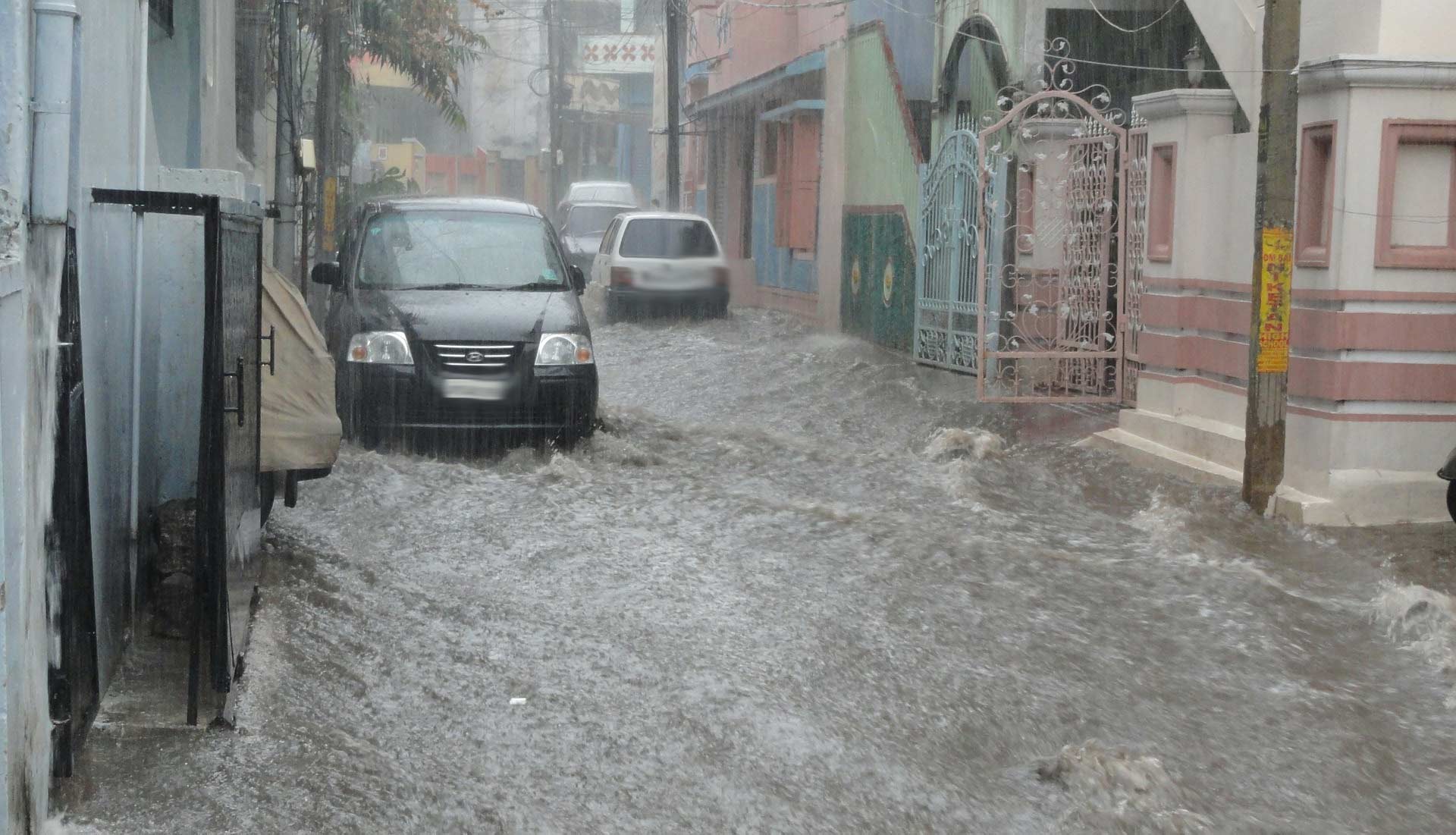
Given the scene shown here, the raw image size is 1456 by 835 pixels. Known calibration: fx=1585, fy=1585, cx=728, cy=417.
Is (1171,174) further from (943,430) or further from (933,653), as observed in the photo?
(933,653)

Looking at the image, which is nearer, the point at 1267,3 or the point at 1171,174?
the point at 1267,3

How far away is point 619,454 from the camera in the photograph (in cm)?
1051

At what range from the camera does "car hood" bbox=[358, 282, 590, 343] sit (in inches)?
390

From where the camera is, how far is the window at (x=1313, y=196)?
8.62 m

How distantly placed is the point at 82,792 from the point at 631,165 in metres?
49.8

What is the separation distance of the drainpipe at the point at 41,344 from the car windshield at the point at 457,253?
674 cm

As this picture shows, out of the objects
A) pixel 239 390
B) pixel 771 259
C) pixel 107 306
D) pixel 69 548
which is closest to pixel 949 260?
pixel 771 259

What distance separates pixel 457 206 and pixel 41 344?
7767 millimetres

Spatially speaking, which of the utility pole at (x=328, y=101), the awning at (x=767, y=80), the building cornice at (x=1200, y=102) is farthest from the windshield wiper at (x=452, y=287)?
the awning at (x=767, y=80)

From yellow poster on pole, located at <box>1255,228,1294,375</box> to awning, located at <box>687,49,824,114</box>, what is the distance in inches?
520

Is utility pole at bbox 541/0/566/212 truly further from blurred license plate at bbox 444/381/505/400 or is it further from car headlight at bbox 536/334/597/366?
blurred license plate at bbox 444/381/505/400

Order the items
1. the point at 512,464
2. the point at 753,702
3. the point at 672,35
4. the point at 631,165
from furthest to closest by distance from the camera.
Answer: the point at 631,165, the point at 672,35, the point at 512,464, the point at 753,702

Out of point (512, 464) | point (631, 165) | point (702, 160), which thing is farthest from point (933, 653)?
point (631, 165)

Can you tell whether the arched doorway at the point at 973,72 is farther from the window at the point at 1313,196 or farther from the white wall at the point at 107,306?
the white wall at the point at 107,306
